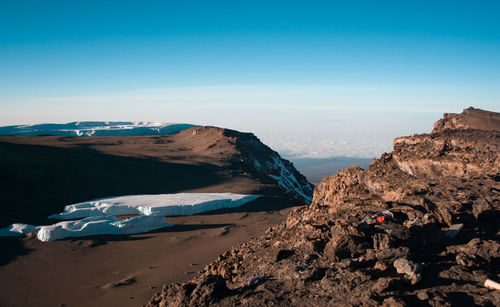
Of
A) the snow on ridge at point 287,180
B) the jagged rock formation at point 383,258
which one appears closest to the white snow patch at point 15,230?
the jagged rock formation at point 383,258

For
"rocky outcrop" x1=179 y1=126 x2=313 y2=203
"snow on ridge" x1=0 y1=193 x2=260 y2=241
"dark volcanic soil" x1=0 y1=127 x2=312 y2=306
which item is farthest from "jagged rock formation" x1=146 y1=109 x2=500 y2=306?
"rocky outcrop" x1=179 y1=126 x2=313 y2=203

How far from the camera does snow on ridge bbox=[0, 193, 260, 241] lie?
11.9 metres

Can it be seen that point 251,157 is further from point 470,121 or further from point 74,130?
point 74,130

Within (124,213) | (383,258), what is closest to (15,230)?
(124,213)

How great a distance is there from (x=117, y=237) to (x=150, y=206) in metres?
3.17

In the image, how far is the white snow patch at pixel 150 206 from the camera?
49.4ft

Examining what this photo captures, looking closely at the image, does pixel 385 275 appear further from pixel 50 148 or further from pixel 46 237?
pixel 50 148

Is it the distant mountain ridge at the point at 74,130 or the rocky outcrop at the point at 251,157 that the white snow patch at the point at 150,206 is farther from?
the distant mountain ridge at the point at 74,130

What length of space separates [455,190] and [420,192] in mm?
762

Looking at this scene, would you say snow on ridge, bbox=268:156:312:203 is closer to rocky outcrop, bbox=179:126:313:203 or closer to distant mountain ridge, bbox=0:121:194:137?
rocky outcrop, bbox=179:126:313:203

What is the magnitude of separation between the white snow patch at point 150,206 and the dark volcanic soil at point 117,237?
0.65m

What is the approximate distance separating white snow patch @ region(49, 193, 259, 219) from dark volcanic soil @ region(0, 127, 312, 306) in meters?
0.65

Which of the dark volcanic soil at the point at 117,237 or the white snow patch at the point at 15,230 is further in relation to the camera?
the white snow patch at the point at 15,230

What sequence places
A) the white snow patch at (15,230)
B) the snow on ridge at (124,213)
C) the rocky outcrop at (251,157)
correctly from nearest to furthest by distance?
the white snow patch at (15,230), the snow on ridge at (124,213), the rocky outcrop at (251,157)
